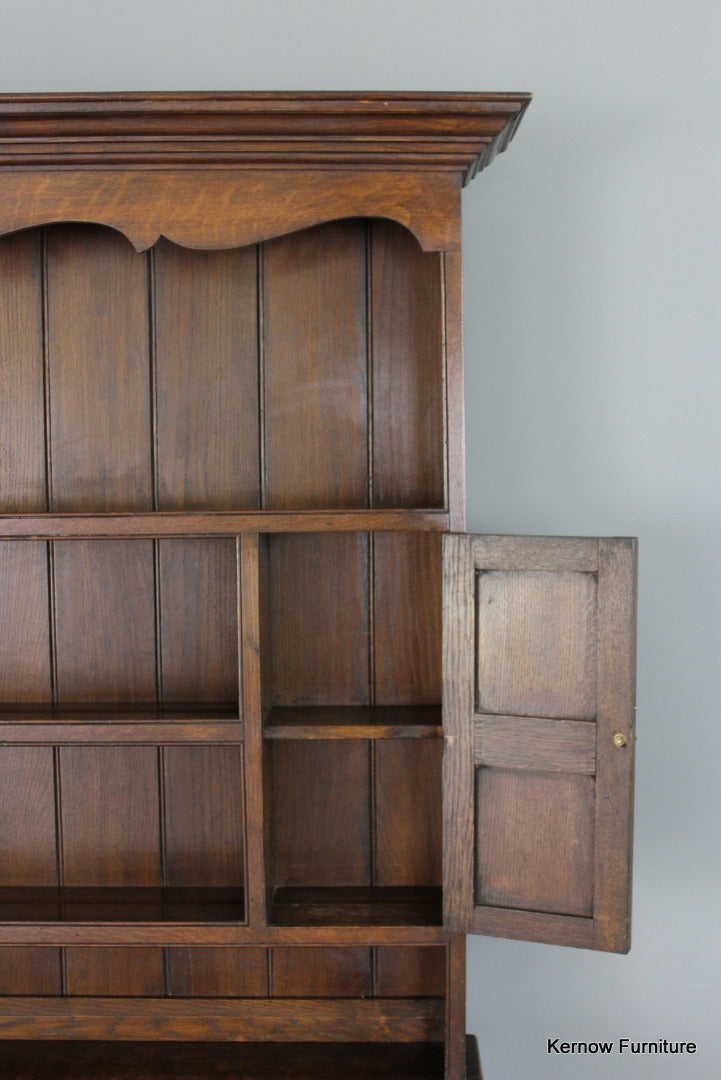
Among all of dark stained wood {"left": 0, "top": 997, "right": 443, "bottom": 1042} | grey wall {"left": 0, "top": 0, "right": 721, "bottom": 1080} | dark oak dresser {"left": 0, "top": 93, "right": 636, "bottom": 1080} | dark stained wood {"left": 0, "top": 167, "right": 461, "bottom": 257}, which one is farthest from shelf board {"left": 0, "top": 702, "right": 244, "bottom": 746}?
dark stained wood {"left": 0, "top": 167, "right": 461, "bottom": 257}

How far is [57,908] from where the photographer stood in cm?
163

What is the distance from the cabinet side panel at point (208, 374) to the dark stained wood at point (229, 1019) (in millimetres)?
888

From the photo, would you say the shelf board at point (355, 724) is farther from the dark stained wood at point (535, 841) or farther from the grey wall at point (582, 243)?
the grey wall at point (582, 243)

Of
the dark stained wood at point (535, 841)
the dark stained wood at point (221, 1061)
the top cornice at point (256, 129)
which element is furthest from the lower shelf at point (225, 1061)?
the top cornice at point (256, 129)

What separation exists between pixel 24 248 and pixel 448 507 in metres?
0.87

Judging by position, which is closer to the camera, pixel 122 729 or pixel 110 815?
pixel 122 729

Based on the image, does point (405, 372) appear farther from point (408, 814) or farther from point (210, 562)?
point (408, 814)

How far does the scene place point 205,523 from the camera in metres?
1.51

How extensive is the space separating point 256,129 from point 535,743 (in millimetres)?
991

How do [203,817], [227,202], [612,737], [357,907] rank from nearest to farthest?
1. [612,737]
2. [227,202]
3. [357,907]
4. [203,817]

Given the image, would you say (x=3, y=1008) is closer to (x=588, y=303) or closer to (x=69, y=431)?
(x=69, y=431)

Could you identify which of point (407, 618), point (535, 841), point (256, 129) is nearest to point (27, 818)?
point (407, 618)

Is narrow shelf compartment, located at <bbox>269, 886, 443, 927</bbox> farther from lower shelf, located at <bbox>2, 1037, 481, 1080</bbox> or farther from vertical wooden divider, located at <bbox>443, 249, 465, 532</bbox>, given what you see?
vertical wooden divider, located at <bbox>443, 249, 465, 532</bbox>

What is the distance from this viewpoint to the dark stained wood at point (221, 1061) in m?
1.62
